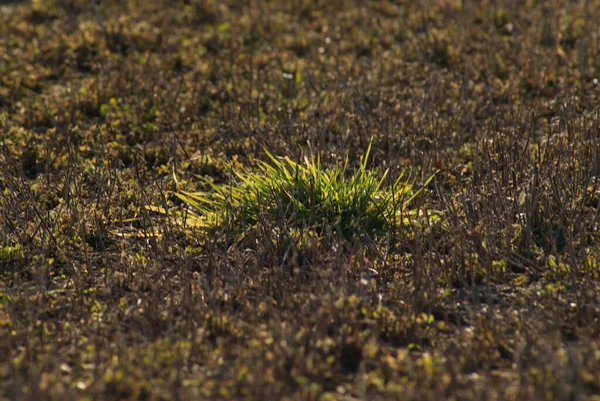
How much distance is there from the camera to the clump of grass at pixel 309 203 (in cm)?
492

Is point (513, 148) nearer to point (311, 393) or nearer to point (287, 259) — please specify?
point (287, 259)

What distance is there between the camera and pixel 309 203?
5.02 metres

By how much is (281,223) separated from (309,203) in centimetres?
37

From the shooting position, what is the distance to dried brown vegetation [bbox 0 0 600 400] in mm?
3611

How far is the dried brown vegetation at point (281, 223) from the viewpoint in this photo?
3611 mm

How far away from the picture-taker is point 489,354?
3.69 metres

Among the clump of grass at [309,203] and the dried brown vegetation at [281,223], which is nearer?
the dried brown vegetation at [281,223]

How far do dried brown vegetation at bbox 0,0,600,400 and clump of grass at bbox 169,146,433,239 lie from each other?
0.43ft

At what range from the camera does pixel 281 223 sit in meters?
4.71

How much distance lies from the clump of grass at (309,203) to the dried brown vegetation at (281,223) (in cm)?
13

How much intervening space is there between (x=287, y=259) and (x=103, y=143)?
242 cm

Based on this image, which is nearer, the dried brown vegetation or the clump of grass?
the dried brown vegetation

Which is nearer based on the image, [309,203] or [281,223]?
[281,223]

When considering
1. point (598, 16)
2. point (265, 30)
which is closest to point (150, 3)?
point (265, 30)
